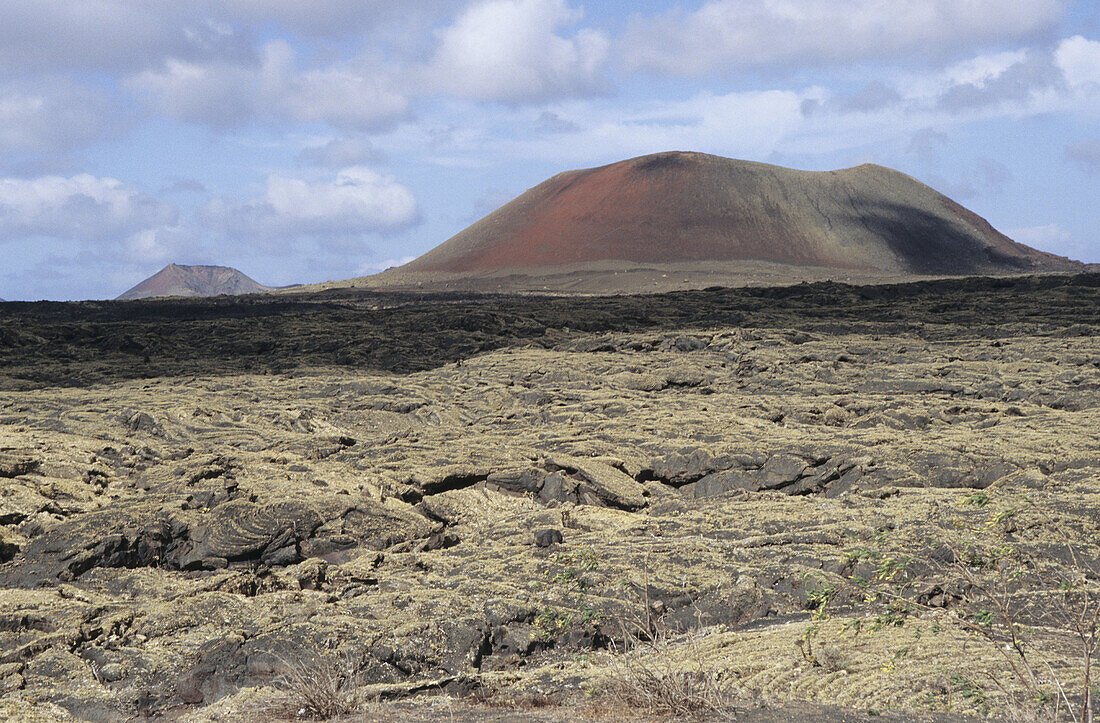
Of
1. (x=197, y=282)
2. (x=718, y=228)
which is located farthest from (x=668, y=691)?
(x=197, y=282)

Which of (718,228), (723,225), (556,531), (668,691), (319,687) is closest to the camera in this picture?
(668,691)

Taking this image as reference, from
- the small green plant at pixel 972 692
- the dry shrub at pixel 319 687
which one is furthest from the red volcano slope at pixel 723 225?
the small green plant at pixel 972 692

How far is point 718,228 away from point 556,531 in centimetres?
5524

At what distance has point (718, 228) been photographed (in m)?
60.8

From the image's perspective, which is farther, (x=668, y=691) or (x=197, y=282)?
(x=197, y=282)

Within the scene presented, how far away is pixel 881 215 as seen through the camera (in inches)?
2734

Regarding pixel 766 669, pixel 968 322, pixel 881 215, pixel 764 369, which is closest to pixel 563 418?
pixel 764 369

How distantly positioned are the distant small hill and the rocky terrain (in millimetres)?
101070

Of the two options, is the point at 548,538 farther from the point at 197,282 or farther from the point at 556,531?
the point at 197,282

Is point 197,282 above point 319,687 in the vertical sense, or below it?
above

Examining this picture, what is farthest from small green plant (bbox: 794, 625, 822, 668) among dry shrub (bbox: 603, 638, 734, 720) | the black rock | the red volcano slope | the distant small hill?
the distant small hill

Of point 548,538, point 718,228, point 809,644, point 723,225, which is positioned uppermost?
point 723,225

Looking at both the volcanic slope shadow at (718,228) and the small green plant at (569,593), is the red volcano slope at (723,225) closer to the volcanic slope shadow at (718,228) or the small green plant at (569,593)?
the volcanic slope shadow at (718,228)

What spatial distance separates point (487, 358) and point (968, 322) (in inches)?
323
